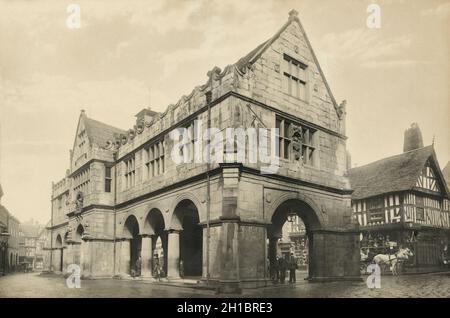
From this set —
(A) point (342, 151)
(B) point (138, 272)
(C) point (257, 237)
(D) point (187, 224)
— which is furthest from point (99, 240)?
(A) point (342, 151)

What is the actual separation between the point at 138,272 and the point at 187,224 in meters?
3.67

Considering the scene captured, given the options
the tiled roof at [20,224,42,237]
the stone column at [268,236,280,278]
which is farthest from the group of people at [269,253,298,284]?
the tiled roof at [20,224,42,237]

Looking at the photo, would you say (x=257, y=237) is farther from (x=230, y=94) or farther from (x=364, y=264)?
(x=364, y=264)

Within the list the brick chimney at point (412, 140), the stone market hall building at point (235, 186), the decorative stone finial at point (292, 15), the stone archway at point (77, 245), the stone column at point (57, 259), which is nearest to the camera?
the stone market hall building at point (235, 186)

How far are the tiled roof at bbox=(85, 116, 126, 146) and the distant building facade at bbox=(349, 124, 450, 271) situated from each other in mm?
16257

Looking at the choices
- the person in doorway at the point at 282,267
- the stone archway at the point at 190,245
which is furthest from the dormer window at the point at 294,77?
the stone archway at the point at 190,245

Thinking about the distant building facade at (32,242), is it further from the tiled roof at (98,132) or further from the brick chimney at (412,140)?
the brick chimney at (412,140)

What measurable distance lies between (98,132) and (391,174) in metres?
18.5

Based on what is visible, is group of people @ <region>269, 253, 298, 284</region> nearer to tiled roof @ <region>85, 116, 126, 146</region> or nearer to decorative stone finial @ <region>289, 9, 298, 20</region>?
decorative stone finial @ <region>289, 9, 298, 20</region>

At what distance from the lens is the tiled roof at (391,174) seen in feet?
88.5

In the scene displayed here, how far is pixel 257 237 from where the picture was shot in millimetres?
14992

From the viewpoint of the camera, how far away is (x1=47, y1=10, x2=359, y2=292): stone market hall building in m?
14.9

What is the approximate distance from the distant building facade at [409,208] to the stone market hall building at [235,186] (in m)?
9.22

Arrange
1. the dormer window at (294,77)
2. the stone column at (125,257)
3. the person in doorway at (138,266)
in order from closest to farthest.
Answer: the dormer window at (294,77)
the stone column at (125,257)
the person in doorway at (138,266)
